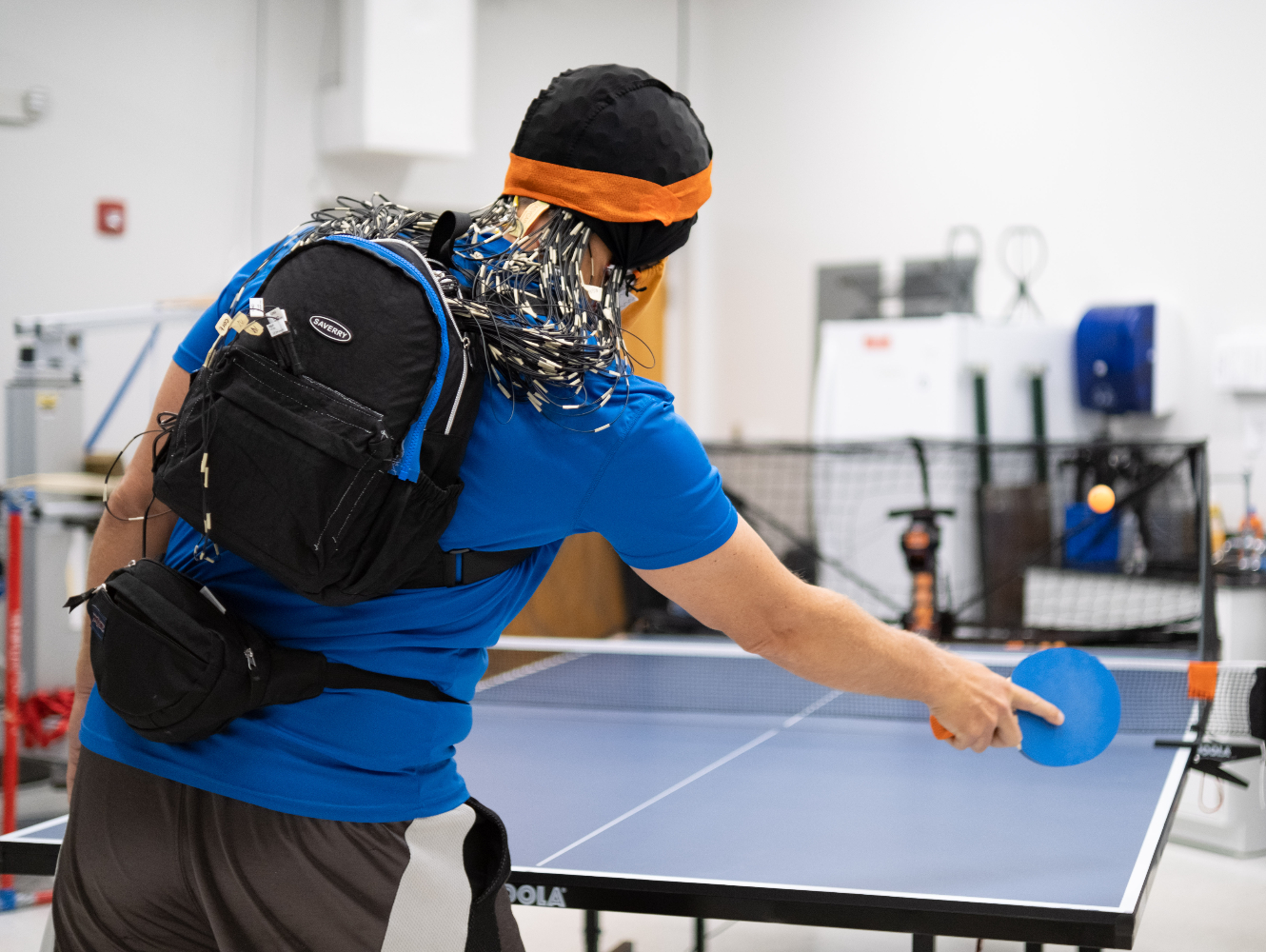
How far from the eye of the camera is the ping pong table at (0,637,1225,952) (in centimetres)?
163

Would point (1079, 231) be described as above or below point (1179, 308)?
above

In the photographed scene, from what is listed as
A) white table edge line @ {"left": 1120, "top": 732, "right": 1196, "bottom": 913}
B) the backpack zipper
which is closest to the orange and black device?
white table edge line @ {"left": 1120, "top": 732, "right": 1196, "bottom": 913}

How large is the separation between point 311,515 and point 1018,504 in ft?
15.1

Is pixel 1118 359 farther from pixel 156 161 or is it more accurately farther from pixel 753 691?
pixel 156 161

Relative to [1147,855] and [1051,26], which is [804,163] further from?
[1147,855]

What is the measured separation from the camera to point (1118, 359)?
530 cm

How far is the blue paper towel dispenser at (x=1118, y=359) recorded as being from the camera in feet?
17.3

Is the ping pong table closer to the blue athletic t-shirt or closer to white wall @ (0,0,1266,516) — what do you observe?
the blue athletic t-shirt

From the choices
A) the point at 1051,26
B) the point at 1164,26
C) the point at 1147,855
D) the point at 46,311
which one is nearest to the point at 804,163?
the point at 1051,26

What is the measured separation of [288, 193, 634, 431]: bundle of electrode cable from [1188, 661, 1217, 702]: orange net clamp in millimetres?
1680

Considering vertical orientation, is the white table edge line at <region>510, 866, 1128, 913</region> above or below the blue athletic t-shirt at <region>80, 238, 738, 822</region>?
below

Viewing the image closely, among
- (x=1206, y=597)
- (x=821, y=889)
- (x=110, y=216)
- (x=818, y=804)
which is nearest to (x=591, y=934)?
(x=818, y=804)

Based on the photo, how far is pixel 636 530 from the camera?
1095 mm

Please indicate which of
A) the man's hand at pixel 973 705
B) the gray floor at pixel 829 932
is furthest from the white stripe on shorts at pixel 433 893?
the gray floor at pixel 829 932
